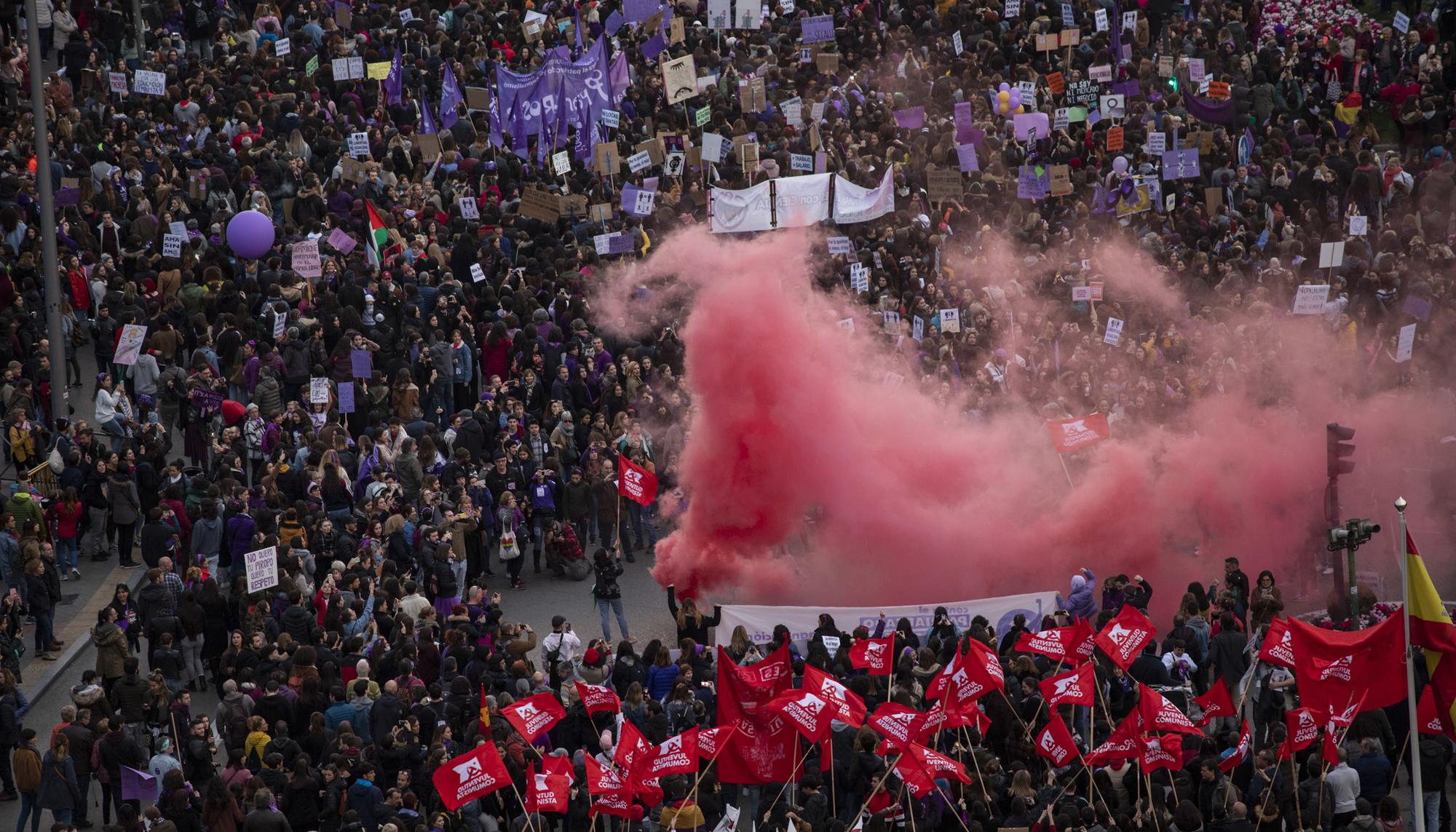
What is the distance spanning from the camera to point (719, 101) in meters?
30.9

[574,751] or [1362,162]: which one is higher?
[1362,162]

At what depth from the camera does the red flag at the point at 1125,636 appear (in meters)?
17.7

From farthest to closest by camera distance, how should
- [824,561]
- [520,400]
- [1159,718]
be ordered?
[520,400]
[824,561]
[1159,718]

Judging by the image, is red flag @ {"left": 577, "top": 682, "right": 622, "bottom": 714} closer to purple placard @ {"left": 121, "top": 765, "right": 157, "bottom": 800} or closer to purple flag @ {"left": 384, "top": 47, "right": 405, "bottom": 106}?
purple placard @ {"left": 121, "top": 765, "right": 157, "bottom": 800}

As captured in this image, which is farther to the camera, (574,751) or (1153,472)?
(1153,472)

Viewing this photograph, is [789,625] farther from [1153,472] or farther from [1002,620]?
[1153,472]

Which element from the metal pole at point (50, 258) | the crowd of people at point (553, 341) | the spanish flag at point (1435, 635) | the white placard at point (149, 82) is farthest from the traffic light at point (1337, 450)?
the white placard at point (149, 82)

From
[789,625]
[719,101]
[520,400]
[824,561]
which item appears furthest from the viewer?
[719,101]

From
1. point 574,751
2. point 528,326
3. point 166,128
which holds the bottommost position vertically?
point 574,751

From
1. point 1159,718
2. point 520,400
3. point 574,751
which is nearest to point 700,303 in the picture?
point 520,400

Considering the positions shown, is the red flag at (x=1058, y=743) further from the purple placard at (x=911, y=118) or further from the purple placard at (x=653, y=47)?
the purple placard at (x=653, y=47)

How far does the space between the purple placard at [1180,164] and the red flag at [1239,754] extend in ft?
47.6

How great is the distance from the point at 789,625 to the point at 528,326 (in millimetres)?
6634

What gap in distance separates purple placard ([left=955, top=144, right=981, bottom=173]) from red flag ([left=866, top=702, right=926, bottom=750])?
49.3 ft
